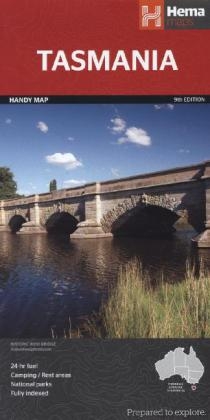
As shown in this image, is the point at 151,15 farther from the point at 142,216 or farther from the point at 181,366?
the point at 142,216

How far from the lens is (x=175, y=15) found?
325 cm

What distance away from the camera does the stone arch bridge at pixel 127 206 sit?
1195 cm

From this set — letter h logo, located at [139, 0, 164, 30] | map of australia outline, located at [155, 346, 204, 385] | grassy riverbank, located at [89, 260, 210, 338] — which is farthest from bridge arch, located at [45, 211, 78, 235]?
map of australia outline, located at [155, 346, 204, 385]

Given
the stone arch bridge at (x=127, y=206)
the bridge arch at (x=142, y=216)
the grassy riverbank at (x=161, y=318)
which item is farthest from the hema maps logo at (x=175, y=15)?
the bridge arch at (x=142, y=216)

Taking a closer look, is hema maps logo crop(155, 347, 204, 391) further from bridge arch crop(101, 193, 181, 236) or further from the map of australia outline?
bridge arch crop(101, 193, 181, 236)

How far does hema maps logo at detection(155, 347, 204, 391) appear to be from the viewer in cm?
300

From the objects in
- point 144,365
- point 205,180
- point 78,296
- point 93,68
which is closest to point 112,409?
point 144,365

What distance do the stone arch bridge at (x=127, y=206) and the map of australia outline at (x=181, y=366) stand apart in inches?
298

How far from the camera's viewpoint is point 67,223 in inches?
882

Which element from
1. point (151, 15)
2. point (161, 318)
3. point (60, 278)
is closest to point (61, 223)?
point (60, 278)

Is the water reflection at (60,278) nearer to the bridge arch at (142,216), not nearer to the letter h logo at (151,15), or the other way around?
the bridge arch at (142,216)

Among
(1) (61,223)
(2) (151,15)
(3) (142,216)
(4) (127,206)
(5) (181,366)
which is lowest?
(5) (181,366)

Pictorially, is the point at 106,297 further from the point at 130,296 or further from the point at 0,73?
the point at 0,73

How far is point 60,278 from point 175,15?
6.62 metres
